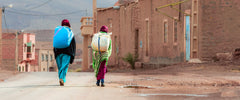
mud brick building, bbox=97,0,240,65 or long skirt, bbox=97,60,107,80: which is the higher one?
mud brick building, bbox=97,0,240,65

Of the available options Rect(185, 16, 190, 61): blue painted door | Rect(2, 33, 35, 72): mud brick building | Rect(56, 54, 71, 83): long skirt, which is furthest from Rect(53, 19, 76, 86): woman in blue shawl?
Rect(2, 33, 35, 72): mud brick building

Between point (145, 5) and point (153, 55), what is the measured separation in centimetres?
360

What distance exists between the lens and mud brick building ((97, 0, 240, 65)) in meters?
19.1

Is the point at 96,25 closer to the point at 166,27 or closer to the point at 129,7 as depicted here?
the point at 129,7

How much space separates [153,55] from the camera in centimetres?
2392

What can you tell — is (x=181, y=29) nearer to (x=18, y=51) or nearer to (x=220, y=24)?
(x=220, y=24)

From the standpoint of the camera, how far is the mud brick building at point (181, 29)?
1914 cm

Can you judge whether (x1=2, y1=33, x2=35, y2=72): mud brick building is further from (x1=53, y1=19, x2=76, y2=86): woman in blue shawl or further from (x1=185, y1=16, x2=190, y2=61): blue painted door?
(x1=53, y1=19, x2=76, y2=86): woman in blue shawl

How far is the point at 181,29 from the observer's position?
20.5 m

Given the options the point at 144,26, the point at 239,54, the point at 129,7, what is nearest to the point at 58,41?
the point at 239,54

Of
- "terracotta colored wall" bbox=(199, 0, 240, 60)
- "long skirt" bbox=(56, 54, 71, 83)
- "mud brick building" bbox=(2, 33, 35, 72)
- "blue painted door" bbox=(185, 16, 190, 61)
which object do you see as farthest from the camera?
"mud brick building" bbox=(2, 33, 35, 72)

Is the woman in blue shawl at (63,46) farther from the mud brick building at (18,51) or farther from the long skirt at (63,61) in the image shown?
the mud brick building at (18,51)

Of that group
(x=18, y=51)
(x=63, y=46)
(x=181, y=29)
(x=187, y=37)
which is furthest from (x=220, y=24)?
(x=18, y=51)

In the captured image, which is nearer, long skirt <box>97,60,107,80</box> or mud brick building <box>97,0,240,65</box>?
long skirt <box>97,60,107,80</box>
